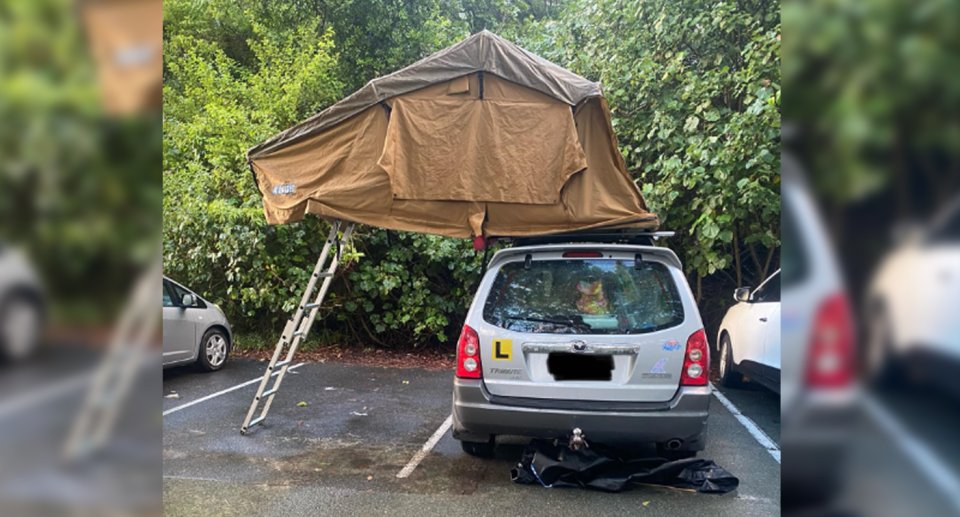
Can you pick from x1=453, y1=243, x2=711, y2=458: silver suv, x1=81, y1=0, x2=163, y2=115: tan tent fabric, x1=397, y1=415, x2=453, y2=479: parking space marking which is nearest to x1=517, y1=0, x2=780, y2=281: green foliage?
x1=453, y1=243, x2=711, y2=458: silver suv

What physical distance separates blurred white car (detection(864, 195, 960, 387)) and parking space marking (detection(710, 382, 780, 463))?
A: 178 inches

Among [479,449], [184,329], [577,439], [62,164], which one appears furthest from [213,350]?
[62,164]

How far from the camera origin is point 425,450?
15.9 feet

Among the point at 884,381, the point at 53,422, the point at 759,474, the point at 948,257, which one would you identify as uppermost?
the point at 948,257

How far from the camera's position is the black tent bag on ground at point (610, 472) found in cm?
395

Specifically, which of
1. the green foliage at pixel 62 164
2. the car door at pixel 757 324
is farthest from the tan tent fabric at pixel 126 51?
the car door at pixel 757 324

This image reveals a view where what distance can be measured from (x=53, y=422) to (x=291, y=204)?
3748 millimetres

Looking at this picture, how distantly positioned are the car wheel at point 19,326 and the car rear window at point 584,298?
3.18m

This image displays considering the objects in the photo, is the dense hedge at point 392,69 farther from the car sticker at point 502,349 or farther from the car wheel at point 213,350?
the car sticker at point 502,349

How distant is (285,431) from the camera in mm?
5305

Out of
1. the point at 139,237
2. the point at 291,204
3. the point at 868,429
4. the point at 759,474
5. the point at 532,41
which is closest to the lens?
the point at 868,429

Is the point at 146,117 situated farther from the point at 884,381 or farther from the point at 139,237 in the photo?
the point at 884,381

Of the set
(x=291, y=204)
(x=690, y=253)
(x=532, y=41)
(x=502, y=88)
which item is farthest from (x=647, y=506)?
(x=532, y=41)

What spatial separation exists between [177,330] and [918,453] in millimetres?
7805
